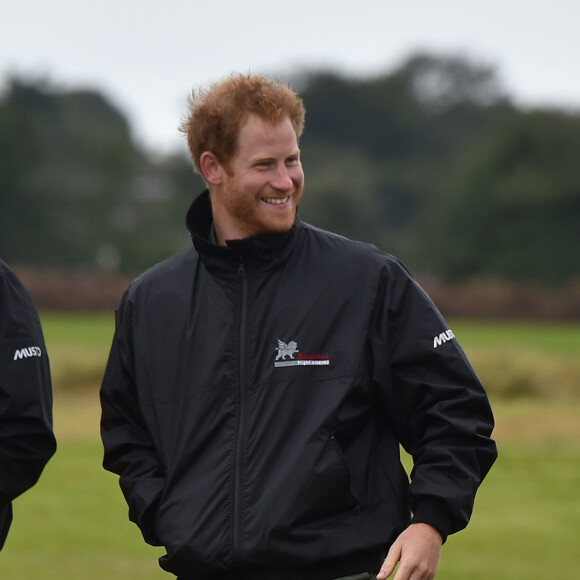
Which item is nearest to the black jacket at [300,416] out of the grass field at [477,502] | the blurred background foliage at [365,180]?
the grass field at [477,502]

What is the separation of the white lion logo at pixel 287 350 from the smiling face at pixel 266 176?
0.31 metres

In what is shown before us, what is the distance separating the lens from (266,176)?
12.4 ft

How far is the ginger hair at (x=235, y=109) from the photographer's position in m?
3.80

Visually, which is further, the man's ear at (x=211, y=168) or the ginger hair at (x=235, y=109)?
the man's ear at (x=211, y=168)

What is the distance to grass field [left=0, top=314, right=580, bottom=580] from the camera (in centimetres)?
1162

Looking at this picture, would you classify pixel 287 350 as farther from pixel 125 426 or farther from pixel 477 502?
pixel 477 502

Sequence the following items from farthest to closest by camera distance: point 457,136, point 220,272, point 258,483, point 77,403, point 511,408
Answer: point 457,136
point 77,403
point 511,408
point 220,272
point 258,483

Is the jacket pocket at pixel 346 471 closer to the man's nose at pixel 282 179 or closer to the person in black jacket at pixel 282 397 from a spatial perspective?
the person in black jacket at pixel 282 397

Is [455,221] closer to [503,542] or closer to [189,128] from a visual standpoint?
[503,542]

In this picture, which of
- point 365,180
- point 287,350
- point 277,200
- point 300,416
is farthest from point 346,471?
point 365,180

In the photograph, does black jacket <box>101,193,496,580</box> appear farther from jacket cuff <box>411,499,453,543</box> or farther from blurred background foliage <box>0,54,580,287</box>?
blurred background foliage <box>0,54,580,287</box>

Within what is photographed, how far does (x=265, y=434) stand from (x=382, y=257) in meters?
0.56

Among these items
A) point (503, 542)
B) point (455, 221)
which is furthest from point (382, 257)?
point (455, 221)

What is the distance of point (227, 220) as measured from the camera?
3928 millimetres
